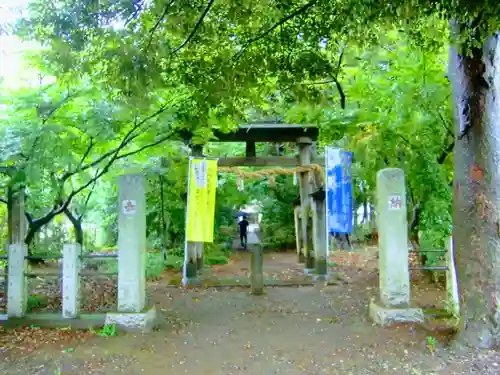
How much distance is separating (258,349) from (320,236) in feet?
19.0

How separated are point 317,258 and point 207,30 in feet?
23.5

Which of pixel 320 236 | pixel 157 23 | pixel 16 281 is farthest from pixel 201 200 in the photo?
pixel 157 23

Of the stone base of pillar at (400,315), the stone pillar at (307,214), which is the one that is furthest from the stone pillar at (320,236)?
the stone base of pillar at (400,315)

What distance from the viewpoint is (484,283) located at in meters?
4.80

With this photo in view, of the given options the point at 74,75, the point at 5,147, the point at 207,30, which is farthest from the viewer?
the point at 5,147

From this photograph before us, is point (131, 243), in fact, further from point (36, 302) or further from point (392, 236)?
point (392, 236)

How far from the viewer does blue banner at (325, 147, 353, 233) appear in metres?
9.25

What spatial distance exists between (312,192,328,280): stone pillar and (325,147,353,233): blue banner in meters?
1.48

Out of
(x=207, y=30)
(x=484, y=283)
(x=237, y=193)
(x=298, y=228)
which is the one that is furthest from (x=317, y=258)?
(x=207, y=30)

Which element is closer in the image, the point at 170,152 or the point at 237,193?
the point at 170,152

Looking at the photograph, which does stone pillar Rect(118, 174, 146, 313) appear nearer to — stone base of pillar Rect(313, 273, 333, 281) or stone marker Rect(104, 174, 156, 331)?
stone marker Rect(104, 174, 156, 331)

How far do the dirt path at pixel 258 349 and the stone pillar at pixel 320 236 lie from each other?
2.93 m

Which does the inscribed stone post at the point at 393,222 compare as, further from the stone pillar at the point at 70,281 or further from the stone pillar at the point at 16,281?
the stone pillar at the point at 16,281

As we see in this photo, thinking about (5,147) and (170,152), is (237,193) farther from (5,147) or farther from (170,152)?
(5,147)
